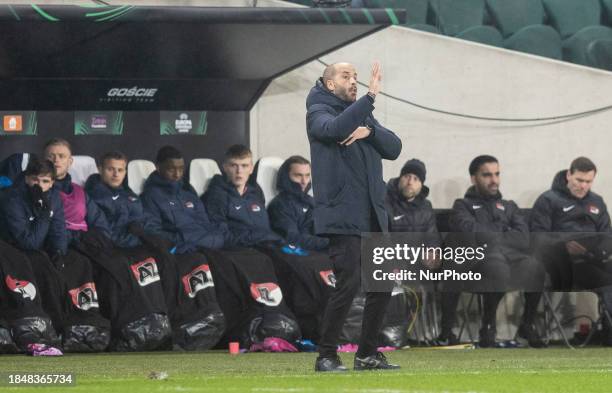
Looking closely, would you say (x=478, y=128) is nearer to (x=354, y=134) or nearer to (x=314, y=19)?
(x=314, y=19)

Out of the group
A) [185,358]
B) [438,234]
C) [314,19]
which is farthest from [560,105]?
[185,358]

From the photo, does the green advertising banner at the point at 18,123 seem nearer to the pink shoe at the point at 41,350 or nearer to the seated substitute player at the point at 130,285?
the seated substitute player at the point at 130,285

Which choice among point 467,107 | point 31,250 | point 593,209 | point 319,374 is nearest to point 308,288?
point 31,250

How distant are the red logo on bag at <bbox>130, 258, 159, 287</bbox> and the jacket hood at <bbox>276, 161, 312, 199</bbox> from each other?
1464 mm

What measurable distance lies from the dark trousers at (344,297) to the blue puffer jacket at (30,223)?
10.0ft

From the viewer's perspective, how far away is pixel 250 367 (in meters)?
7.81

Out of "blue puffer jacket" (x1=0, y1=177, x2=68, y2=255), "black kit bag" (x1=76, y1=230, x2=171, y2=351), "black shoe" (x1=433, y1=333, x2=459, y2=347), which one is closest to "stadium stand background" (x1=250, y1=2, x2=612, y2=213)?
→ "black shoe" (x1=433, y1=333, x2=459, y2=347)

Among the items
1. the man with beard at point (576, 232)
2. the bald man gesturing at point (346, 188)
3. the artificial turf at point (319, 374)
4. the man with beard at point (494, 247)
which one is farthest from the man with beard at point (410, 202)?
the bald man gesturing at point (346, 188)

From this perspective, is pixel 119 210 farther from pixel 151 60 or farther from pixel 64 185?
pixel 151 60

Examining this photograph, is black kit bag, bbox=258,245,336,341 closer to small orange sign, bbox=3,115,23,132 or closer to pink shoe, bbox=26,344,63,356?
pink shoe, bbox=26,344,63,356

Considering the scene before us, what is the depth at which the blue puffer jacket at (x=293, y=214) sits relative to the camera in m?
10.4

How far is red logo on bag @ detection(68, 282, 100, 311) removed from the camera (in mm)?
9312

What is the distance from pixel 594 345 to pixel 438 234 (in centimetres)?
170

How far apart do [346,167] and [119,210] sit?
3.33m
